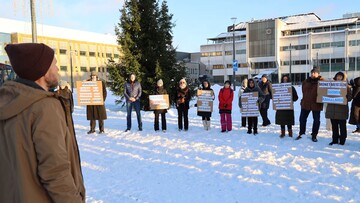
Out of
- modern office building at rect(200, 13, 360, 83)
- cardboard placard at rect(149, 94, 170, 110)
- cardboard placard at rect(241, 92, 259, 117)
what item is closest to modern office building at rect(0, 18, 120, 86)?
modern office building at rect(200, 13, 360, 83)

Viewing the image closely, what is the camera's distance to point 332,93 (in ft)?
28.8

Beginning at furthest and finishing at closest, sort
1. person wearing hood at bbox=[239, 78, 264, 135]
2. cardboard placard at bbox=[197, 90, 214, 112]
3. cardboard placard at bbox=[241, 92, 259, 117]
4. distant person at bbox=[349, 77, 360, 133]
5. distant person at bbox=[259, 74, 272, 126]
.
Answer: distant person at bbox=[259, 74, 272, 126] → cardboard placard at bbox=[197, 90, 214, 112] → cardboard placard at bbox=[241, 92, 259, 117] → person wearing hood at bbox=[239, 78, 264, 135] → distant person at bbox=[349, 77, 360, 133]

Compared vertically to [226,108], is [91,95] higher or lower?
higher

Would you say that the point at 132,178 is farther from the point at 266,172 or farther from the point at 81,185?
the point at 81,185

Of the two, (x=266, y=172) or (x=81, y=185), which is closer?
(x=81, y=185)

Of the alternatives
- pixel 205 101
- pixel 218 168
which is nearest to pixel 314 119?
pixel 205 101

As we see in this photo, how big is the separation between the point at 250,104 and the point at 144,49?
8869 mm

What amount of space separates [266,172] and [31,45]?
5.21m

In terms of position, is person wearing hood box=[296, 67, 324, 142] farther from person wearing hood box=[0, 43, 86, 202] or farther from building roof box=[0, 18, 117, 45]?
building roof box=[0, 18, 117, 45]

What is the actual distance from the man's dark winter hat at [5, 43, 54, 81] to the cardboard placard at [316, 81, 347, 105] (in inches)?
321

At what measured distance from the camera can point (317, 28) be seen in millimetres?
79750

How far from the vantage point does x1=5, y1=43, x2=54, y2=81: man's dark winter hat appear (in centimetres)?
212

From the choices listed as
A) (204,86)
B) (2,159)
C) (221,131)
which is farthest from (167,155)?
(2,159)

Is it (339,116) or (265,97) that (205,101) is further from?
(339,116)
